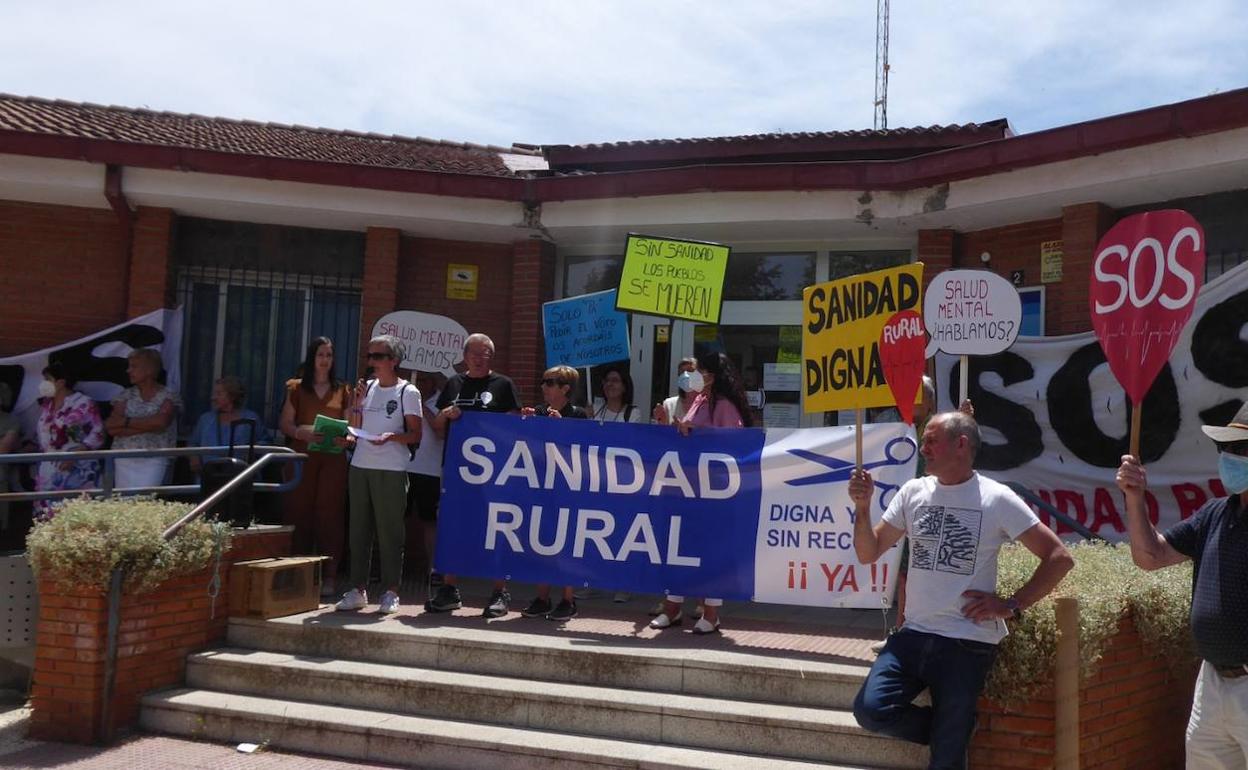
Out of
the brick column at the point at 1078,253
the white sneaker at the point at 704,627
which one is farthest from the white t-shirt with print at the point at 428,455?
the brick column at the point at 1078,253

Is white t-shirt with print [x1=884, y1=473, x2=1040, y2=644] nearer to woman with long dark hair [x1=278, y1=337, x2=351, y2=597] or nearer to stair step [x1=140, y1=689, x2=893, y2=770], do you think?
stair step [x1=140, y1=689, x2=893, y2=770]

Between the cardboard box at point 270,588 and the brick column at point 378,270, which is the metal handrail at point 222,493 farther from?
the brick column at point 378,270

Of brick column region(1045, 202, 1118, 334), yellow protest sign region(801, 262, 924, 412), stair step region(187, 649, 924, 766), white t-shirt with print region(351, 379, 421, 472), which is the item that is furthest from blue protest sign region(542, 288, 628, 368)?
brick column region(1045, 202, 1118, 334)

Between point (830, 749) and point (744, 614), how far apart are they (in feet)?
6.82

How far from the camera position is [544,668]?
5.72m

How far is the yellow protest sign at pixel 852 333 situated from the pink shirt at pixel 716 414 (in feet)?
4.01

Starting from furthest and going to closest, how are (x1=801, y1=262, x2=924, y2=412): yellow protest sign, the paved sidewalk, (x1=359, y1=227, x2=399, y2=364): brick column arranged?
1. (x1=359, y1=227, x2=399, y2=364): brick column
2. the paved sidewalk
3. (x1=801, y1=262, x2=924, y2=412): yellow protest sign

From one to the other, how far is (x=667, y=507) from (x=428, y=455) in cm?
189

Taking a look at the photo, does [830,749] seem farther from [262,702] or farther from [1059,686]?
[262,702]

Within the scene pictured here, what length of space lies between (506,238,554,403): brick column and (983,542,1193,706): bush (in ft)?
17.7

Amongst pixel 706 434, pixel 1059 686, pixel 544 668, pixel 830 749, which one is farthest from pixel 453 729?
pixel 1059 686

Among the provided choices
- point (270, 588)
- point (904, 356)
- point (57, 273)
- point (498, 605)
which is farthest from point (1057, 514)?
point (57, 273)

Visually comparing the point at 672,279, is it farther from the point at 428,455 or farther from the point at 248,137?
the point at 248,137

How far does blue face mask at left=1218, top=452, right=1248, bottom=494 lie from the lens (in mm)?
3590
